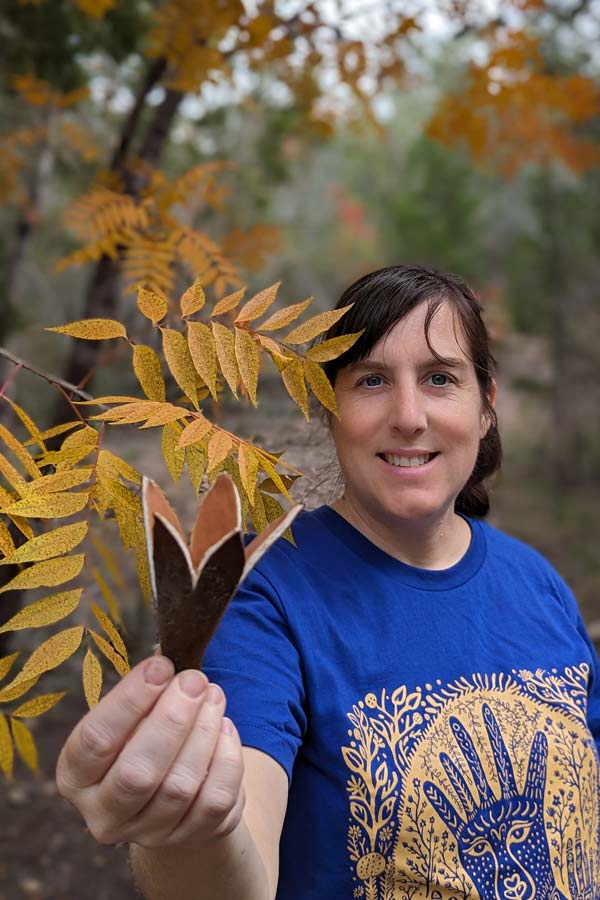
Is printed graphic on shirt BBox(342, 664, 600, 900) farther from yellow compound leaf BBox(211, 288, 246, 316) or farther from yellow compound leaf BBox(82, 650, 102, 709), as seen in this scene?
yellow compound leaf BBox(211, 288, 246, 316)

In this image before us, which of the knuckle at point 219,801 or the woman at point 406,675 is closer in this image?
the knuckle at point 219,801

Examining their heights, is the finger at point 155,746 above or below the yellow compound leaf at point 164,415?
below

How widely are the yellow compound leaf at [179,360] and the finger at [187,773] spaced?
28.5 inches

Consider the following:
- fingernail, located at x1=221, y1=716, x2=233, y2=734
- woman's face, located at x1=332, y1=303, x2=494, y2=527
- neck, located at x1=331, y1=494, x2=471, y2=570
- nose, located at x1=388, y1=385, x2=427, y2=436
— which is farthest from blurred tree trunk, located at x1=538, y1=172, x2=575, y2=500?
fingernail, located at x1=221, y1=716, x2=233, y2=734

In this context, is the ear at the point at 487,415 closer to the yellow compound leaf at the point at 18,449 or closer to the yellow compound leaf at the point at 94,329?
the yellow compound leaf at the point at 94,329

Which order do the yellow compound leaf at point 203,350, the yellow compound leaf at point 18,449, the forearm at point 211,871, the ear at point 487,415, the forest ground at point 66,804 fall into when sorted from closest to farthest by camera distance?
the forearm at point 211,871, the yellow compound leaf at point 18,449, the yellow compound leaf at point 203,350, the ear at point 487,415, the forest ground at point 66,804

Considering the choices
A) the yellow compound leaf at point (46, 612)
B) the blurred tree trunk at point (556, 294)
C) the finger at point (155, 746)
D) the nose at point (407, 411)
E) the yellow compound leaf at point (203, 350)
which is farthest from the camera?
the blurred tree trunk at point (556, 294)

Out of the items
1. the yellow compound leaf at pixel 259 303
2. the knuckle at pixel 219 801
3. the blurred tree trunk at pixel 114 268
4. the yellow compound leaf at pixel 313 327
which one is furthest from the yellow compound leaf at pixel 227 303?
the blurred tree trunk at pixel 114 268

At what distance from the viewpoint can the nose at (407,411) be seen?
5.58 feet

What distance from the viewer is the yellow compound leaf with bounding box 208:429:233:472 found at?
136cm

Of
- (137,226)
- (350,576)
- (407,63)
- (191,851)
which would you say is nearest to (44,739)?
(137,226)

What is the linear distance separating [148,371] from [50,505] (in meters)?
0.33

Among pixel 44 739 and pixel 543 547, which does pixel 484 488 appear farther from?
pixel 543 547

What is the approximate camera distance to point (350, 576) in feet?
5.90
